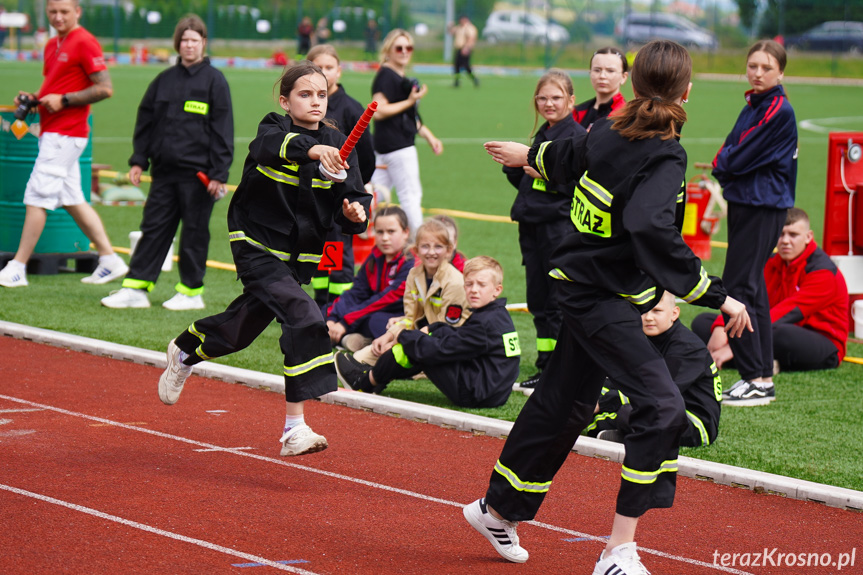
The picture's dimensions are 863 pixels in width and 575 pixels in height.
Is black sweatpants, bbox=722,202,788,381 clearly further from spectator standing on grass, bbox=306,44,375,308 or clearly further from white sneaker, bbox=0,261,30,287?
white sneaker, bbox=0,261,30,287

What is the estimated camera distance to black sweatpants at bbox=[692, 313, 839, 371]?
8383 millimetres

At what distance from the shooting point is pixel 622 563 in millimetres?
4254

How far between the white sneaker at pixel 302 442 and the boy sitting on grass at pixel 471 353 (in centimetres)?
167

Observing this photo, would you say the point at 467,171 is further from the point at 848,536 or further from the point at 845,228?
the point at 848,536

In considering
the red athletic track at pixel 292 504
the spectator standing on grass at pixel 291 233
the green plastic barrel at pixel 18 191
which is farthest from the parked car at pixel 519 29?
the spectator standing on grass at pixel 291 233

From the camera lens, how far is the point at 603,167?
4.44 meters

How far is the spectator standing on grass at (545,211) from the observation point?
24.8 ft

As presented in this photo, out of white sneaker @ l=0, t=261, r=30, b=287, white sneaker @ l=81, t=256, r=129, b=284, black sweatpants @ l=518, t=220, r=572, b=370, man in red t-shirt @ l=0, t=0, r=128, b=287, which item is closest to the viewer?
black sweatpants @ l=518, t=220, r=572, b=370

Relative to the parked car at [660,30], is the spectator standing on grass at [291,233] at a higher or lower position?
lower

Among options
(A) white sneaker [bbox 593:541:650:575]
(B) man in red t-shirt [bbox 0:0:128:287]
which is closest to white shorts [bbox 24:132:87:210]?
(B) man in red t-shirt [bbox 0:0:128:287]

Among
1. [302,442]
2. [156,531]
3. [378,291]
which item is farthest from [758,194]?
[156,531]

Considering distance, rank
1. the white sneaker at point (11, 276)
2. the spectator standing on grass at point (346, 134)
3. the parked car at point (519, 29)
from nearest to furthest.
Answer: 1. the spectator standing on grass at point (346, 134)
2. the white sneaker at point (11, 276)
3. the parked car at point (519, 29)

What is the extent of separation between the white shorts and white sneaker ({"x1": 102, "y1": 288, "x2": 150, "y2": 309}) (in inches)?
45.1

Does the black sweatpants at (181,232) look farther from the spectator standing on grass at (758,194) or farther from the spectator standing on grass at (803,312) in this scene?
the spectator standing on grass at (758,194)
